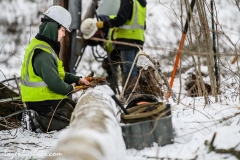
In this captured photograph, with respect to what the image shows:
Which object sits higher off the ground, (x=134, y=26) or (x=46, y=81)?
(x=134, y=26)

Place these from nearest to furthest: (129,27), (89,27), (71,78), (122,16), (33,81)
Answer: (33,81), (71,78), (122,16), (129,27), (89,27)

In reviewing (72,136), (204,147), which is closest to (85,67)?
(204,147)

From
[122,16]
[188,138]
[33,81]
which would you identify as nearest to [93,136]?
[188,138]

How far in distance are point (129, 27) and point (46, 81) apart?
2387mm

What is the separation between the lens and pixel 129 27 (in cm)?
632

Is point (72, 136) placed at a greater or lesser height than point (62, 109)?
greater

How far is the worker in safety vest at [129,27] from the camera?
20.2 feet

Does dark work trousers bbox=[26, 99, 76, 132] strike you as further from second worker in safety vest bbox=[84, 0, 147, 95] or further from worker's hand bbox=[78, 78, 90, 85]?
second worker in safety vest bbox=[84, 0, 147, 95]

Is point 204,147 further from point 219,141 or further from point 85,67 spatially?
point 85,67

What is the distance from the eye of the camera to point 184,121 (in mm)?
3721

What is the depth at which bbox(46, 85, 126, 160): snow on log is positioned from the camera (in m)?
2.12

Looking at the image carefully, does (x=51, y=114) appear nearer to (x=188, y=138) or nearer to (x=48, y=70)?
(x=48, y=70)

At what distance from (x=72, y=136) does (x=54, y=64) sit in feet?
6.78

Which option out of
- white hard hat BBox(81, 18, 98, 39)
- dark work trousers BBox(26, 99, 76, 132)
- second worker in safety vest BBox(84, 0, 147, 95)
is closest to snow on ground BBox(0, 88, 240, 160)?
dark work trousers BBox(26, 99, 76, 132)
